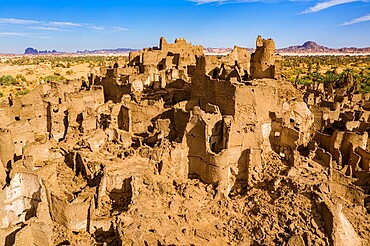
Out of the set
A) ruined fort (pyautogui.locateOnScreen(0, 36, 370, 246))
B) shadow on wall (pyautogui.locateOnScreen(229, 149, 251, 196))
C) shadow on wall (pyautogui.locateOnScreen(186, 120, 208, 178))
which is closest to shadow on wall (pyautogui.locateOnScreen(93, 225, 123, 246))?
ruined fort (pyautogui.locateOnScreen(0, 36, 370, 246))

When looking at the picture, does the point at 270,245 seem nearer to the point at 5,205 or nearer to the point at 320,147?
the point at 320,147

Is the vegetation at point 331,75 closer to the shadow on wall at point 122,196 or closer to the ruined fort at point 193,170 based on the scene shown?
the ruined fort at point 193,170

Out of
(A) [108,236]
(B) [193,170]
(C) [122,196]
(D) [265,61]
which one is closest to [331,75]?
(D) [265,61]

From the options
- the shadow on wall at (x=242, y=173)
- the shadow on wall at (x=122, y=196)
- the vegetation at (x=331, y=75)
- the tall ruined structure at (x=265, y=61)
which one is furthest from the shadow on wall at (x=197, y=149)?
the vegetation at (x=331, y=75)

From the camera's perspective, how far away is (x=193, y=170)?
17.7 metres

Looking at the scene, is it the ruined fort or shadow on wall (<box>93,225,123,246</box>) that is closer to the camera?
shadow on wall (<box>93,225,123,246</box>)

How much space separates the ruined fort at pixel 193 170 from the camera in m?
14.0

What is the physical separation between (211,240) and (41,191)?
709 centimetres

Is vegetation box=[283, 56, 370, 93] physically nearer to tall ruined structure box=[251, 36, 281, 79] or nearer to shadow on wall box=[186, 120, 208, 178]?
tall ruined structure box=[251, 36, 281, 79]

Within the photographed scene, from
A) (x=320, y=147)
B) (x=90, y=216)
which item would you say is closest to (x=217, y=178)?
(x=90, y=216)

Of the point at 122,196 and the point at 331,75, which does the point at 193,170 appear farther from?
the point at 331,75

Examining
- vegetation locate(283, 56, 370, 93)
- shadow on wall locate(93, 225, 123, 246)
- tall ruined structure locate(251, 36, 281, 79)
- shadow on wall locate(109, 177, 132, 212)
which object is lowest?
shadow on wall locate(93, 225, 123, 246)

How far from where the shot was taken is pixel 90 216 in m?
14.2

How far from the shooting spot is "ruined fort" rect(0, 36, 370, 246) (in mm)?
13977
